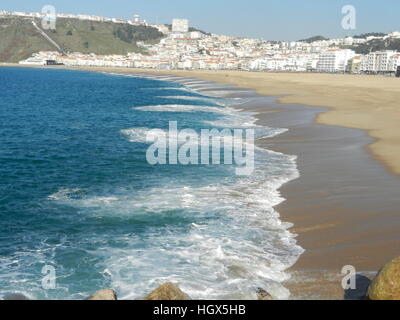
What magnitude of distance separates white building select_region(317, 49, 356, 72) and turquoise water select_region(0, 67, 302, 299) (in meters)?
163

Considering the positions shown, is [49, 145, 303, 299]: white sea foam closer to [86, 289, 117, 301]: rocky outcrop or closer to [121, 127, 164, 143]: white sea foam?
[86, 289, 117, 301]: rocky outcrop

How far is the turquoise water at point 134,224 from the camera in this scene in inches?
395

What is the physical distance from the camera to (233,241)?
12.0 m

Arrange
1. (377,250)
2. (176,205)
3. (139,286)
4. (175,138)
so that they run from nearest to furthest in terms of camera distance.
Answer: (139,286) → (377,250) → (176,205) → (175,138)

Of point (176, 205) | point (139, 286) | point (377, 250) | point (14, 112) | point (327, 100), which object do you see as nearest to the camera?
point (139, 286)

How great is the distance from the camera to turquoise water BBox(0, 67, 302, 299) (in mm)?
10039

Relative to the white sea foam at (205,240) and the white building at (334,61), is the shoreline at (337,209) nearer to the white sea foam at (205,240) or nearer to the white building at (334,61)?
the white sea foam at (205,240)

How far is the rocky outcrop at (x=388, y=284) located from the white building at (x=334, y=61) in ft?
579

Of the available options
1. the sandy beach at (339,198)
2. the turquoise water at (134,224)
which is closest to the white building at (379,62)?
the sandy beach at (339,198)

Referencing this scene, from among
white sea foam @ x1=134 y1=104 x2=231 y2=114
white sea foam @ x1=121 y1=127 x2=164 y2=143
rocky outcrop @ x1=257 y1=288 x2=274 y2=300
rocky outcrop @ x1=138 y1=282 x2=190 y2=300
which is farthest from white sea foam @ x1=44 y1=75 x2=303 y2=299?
white sea foam @ x1=134 y1=104 x2=231 y2=114
